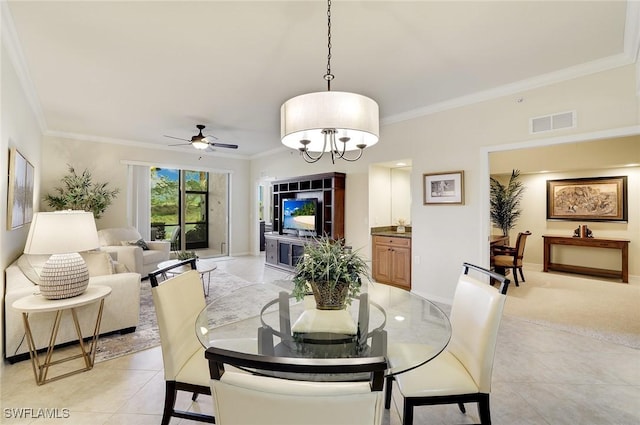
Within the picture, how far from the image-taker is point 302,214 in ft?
19.7

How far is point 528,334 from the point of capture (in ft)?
10.2

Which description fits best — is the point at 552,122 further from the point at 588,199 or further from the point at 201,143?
the point at 201,143

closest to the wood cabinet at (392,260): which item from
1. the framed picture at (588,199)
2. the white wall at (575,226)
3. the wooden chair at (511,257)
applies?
the wooden chair at (511,257)

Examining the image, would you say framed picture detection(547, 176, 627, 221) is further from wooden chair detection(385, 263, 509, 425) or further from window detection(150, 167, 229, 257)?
window detection(150, 167, 229, 257)

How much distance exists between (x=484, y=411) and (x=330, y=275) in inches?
40.2

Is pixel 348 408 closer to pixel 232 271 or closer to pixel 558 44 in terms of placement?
pixel 558 44

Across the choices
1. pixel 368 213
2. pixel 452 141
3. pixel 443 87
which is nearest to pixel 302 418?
pixel 443 87

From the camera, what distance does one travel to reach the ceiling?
2.20 meters

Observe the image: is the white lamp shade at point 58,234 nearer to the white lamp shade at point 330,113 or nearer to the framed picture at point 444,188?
the white lamp shade at point 330,113

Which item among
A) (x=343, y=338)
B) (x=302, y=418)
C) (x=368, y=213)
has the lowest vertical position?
(x=343, y=338)

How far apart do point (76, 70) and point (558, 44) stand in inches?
189

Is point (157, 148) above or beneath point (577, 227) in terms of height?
above

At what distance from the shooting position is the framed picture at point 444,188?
3.93m

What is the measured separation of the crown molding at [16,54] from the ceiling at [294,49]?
0.6 inches
